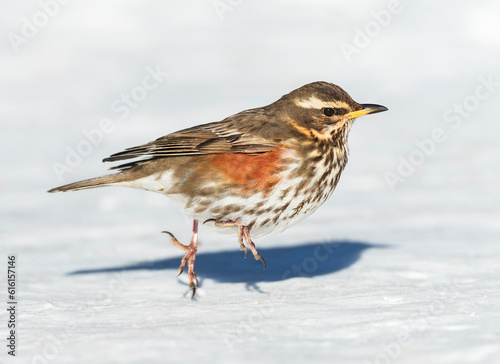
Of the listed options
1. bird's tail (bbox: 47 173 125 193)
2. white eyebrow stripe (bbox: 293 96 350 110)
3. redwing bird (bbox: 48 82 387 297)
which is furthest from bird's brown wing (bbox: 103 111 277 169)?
white eyebrow stripe (bbox: 293 96 350 110)

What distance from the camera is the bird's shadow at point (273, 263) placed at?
8320 millimetres

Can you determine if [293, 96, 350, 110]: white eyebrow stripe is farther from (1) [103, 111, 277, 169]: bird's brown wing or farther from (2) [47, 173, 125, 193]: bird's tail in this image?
(2) [47, 173, 125, 193]: bird's tail

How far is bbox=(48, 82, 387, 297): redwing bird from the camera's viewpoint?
708 cm

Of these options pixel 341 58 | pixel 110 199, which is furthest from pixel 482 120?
pixel 110 199

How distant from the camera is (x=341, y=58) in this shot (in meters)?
19.2

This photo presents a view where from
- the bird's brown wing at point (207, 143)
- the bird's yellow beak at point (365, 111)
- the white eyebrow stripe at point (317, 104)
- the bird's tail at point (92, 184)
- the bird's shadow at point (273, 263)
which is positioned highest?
the white eyebrow stripe at point (317, 104)

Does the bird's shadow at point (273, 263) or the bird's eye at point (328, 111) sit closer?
the bird's eye at point (328, 111)

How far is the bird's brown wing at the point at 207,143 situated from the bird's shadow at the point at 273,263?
1.52m

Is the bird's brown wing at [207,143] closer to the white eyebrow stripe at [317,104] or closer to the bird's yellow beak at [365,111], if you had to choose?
the white eyebrow stripe at [317,104]

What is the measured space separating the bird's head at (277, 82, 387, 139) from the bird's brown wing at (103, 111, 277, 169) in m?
0.43

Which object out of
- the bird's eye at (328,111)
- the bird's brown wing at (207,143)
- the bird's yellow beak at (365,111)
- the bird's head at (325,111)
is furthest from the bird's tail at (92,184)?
the bird's yellow beak at (365,111)

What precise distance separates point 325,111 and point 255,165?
3.10 ft

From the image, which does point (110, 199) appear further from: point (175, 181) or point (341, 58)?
point (341, 58)

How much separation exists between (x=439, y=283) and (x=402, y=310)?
185cm
